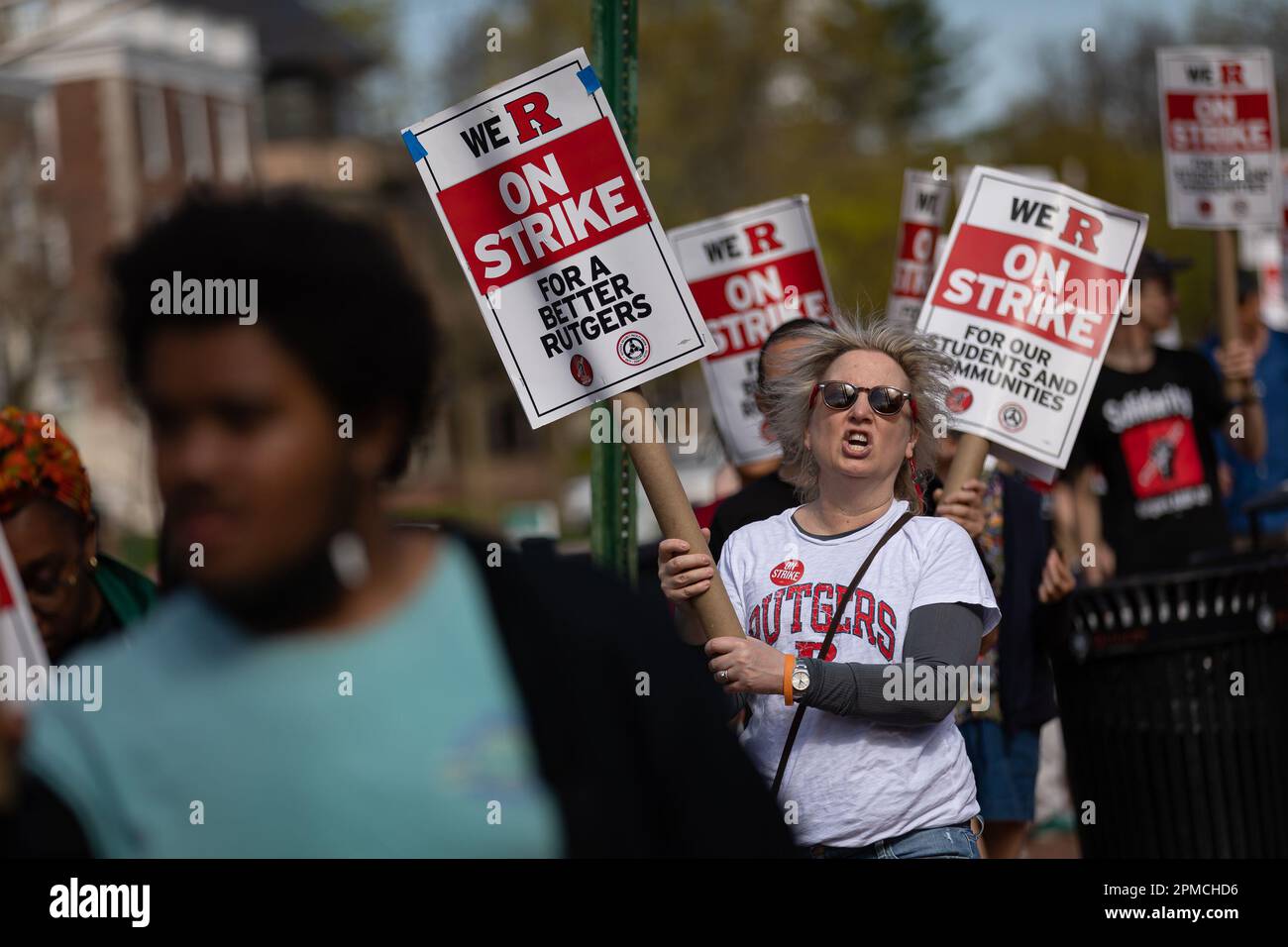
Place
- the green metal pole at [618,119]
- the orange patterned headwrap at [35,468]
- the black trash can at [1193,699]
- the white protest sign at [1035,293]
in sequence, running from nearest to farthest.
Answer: the orange patterned headwrap at [35,468] < the white protest sign at [1035,293] < the green metal pole at [618,119] < the black trash can at [1193,699]

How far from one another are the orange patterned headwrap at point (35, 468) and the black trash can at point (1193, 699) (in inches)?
99.4

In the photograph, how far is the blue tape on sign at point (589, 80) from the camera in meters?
3.47

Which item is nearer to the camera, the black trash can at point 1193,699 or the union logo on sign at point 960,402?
the union logo on sign at point 960,402

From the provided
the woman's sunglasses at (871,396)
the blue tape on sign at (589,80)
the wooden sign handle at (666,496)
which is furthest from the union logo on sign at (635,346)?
the blue tape on sign at (589,80)

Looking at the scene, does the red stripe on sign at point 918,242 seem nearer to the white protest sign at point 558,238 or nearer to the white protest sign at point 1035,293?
the white protest sign at point 1035,293

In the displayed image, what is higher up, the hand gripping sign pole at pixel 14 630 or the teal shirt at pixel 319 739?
the hand gripping sign pole at pixel 14 630

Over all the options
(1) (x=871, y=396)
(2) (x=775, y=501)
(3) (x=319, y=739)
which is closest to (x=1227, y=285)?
(2) (x=775, y=501)

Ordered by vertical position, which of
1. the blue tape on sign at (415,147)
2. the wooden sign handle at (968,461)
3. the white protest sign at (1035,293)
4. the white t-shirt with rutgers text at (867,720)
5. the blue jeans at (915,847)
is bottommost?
the blue jeans at (915,847)

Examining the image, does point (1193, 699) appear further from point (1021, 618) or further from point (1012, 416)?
point (1012, 416)

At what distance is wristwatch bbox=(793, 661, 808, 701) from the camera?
3.17 meters

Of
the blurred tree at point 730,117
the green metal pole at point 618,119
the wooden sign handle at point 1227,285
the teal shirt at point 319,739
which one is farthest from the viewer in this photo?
the blurred tree at point 730,117

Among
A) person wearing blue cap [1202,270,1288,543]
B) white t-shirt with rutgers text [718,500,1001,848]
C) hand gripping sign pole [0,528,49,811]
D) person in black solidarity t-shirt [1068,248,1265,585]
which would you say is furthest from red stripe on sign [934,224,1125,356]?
person wearing blue cap [1202,270,1288,543]

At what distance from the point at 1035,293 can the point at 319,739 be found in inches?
115
